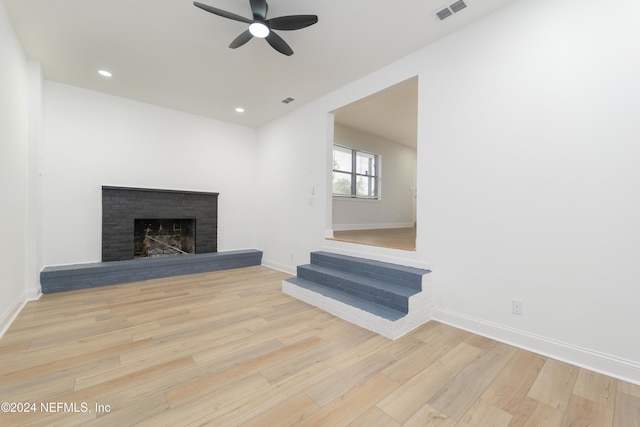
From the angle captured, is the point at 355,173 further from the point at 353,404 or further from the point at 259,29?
the point at 353,404

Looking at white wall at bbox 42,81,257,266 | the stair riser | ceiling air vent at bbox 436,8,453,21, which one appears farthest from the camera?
white wall at bbox 42,81,257,266

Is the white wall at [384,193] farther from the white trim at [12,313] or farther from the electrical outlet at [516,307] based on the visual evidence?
the white trim at [12,313]

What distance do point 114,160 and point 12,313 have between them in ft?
8.29

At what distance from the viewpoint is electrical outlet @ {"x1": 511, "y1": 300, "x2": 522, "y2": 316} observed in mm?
2229

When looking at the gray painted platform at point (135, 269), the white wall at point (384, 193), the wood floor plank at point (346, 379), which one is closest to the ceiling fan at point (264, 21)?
the wood floor plank at point (346, 379)

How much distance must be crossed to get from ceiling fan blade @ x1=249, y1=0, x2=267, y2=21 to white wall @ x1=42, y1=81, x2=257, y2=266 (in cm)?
341

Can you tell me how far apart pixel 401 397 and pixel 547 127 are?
2.35 m

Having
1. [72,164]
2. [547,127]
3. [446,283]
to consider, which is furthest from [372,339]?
[72,164]

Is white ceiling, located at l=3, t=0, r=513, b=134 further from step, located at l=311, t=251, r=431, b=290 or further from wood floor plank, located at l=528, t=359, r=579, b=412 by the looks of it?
wood floor plank, located at l=528, t=359, r=579, b=412

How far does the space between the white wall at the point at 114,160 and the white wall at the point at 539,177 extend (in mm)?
3972

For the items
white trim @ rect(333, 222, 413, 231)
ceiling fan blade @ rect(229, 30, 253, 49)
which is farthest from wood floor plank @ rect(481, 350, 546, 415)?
white trim @ rect(333, 222, 413, 231)

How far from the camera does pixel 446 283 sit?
8.83 feet

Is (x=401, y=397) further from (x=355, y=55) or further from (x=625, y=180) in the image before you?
(x=355, y=55)

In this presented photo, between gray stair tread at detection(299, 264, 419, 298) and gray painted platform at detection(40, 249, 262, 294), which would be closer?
gray stair tread at detection(299, 264, 419, 298)
